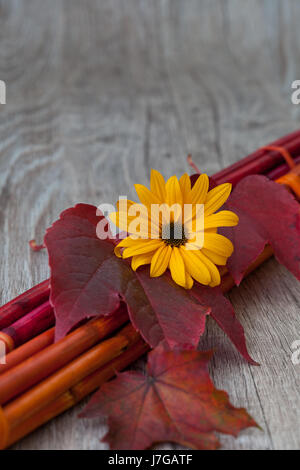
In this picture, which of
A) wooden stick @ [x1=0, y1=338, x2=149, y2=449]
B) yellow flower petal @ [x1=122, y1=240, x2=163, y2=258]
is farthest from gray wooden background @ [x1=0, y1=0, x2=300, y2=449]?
yellow flower petal @ [x1=122, y1=240, x2=163, y2=258]

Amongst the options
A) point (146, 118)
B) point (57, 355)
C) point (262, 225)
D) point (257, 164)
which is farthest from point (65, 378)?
point (146, 118)

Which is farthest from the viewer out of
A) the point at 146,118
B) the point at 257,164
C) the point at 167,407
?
the point at 146,118

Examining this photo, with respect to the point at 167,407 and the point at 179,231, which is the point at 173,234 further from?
the point at 167,407

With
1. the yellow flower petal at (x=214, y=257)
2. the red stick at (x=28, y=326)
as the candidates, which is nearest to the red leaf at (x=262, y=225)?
the yellow flower petal at (x=214, y=257)

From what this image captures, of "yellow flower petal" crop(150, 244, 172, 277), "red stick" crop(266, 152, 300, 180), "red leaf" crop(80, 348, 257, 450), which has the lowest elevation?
"red leaf" crop(80, 348, 257, 450)

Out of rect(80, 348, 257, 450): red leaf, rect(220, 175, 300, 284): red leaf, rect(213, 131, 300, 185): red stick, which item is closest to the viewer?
rect(80, 348, 257, 450): red leaf

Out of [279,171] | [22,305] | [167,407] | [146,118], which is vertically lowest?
[167,407]

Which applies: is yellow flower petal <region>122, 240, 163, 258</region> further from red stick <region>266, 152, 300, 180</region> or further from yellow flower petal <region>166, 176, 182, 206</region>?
red stick <region>266, 152, 300, 180</region>
